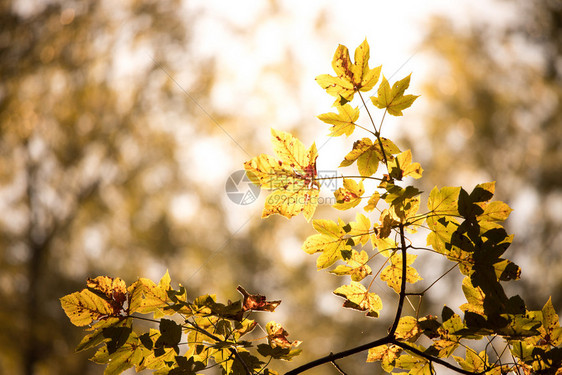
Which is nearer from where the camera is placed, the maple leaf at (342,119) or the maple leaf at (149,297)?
the maple leaf at (149,297)

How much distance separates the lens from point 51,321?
5.77m

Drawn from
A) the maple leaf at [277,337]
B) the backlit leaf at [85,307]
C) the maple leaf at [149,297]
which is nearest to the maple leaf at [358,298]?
the maple leaf at [277,337]

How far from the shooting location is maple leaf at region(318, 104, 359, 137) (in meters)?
0.87

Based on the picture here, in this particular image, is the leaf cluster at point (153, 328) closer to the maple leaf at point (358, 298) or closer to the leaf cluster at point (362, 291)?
the leaf cluster at point (362, 291)

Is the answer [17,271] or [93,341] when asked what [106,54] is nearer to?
[17,271]

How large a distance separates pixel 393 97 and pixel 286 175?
0.28 metres

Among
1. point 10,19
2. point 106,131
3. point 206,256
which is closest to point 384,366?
point 206,256

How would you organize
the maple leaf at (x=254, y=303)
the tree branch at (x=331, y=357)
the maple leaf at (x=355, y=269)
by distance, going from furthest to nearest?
the maple leaf at (x=355, y=269), the maple leaf at (x=254, y=303), the tree branch at (x=331, y=357)

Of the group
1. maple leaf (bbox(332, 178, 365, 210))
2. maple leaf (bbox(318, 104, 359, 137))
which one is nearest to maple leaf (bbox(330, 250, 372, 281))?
maple leaf (bbox(332, 178, 365, 210))

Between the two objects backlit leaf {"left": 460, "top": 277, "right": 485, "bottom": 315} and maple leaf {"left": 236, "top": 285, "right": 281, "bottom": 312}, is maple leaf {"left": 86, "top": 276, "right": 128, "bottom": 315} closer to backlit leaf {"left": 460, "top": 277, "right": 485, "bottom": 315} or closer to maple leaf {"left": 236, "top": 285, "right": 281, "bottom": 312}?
maple leaf {"left": 236, "top": 285, "right": 281, "bottom": 312}

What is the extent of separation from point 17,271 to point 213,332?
6739 millimetres

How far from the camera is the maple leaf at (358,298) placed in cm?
87

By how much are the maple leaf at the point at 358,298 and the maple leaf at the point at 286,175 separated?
0.60ft

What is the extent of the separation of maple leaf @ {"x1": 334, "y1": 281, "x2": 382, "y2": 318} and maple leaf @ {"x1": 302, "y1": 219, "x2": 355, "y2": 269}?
0.25ft
